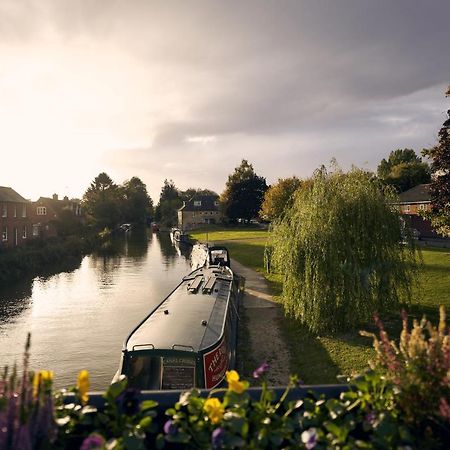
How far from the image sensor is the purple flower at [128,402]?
3.43 metres

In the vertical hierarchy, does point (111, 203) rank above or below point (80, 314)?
above

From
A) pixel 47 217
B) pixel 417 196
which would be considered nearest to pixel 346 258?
pixel 417 196

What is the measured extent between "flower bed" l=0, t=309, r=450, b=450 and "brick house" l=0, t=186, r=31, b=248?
40317 mm

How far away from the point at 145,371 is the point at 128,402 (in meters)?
6.49

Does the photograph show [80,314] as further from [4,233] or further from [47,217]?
[47,217]

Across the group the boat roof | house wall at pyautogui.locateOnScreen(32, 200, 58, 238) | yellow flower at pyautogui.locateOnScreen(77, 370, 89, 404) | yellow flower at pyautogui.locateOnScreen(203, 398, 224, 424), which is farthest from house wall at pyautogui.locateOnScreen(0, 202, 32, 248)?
yellow flower at pyautogui.locateOnScreen(203, 398, 224, 424)

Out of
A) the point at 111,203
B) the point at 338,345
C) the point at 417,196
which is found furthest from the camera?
the point at 111,203

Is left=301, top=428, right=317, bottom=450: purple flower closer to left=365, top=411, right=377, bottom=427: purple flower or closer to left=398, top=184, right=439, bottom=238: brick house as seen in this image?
left=365, top=411, right=377, bottom=427: purple flower

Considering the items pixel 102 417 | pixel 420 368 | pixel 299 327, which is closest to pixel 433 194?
pixel 299 327

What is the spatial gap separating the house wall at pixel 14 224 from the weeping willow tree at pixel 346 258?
110ft

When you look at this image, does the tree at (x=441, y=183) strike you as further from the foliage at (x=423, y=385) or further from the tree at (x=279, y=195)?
the tree at (x=279, y=195)

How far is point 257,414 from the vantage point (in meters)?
3.40

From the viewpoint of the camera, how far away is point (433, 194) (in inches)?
812

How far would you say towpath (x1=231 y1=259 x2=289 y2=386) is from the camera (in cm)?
1315
